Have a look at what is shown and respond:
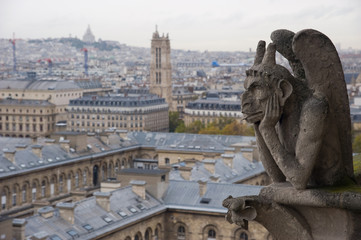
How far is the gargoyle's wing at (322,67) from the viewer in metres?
9.34

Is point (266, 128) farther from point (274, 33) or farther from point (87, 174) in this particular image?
point (87, 174)

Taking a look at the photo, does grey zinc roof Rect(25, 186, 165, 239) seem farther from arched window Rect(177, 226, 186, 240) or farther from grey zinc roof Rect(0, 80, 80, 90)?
grey zinc roof Rect(0, 80, 80, 90)

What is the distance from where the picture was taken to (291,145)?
9.53 meters

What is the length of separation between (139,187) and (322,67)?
143 feet

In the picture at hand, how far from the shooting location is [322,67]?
9.41 metres

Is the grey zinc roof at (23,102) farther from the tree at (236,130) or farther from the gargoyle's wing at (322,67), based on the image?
the gargoyle's wing at (322,67)

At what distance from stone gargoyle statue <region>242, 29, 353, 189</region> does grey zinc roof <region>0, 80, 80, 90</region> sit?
535 feet

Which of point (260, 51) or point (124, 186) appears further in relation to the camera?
point (124, 186)

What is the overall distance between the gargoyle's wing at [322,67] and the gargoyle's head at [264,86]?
0.28 metres

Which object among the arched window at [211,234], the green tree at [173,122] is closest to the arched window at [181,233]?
the arched window at [211,234]

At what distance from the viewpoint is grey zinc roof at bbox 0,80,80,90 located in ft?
564

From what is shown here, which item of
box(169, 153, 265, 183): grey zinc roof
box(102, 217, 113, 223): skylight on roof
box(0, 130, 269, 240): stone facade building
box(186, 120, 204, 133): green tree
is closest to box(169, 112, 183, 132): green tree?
box(186, 120, 204, 133): green tree

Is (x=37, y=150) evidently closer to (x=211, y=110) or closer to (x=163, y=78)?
(x=211, y=110)

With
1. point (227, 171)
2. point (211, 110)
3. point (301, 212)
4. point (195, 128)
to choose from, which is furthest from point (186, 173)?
point (211, 110)
